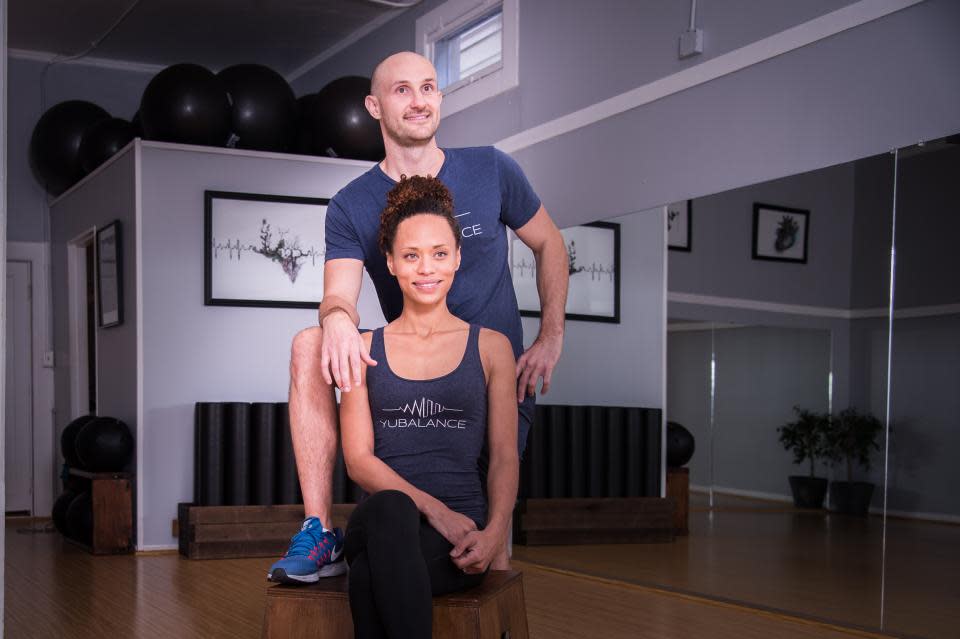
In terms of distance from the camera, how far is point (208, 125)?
5051 mm

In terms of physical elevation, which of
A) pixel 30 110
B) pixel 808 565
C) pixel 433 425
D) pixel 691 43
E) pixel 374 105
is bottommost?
pixel 808 565

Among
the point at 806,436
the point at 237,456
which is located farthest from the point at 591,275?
the point at 237,456

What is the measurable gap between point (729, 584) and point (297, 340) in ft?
7.71

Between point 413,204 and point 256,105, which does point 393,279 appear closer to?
point 413,204

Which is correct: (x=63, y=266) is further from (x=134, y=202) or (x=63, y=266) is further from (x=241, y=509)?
(x=241, y=509)

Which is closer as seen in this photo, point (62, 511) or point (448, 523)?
point (448, 523)

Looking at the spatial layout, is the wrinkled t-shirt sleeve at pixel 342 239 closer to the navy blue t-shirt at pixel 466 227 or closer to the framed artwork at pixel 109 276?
the navy blue t-shirt at pixel 466 227

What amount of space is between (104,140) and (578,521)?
10.9ft

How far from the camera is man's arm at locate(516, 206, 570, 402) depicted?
83.4 inches

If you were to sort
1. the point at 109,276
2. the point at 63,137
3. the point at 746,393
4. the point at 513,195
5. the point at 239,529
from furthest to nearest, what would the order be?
the point at 63,137 < the point at 109,276 < the point at 239,529 < the point at 746,393 < the point at 513,195

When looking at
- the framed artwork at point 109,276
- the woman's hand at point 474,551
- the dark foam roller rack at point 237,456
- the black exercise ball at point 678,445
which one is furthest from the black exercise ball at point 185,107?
the woman's hand at point 474,551

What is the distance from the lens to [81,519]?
5113 mm

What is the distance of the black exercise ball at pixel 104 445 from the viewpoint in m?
4.95

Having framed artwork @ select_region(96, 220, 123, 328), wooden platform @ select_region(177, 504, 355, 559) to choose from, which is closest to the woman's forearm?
wooden platform @ select_region(177, 504, 355, 559)
